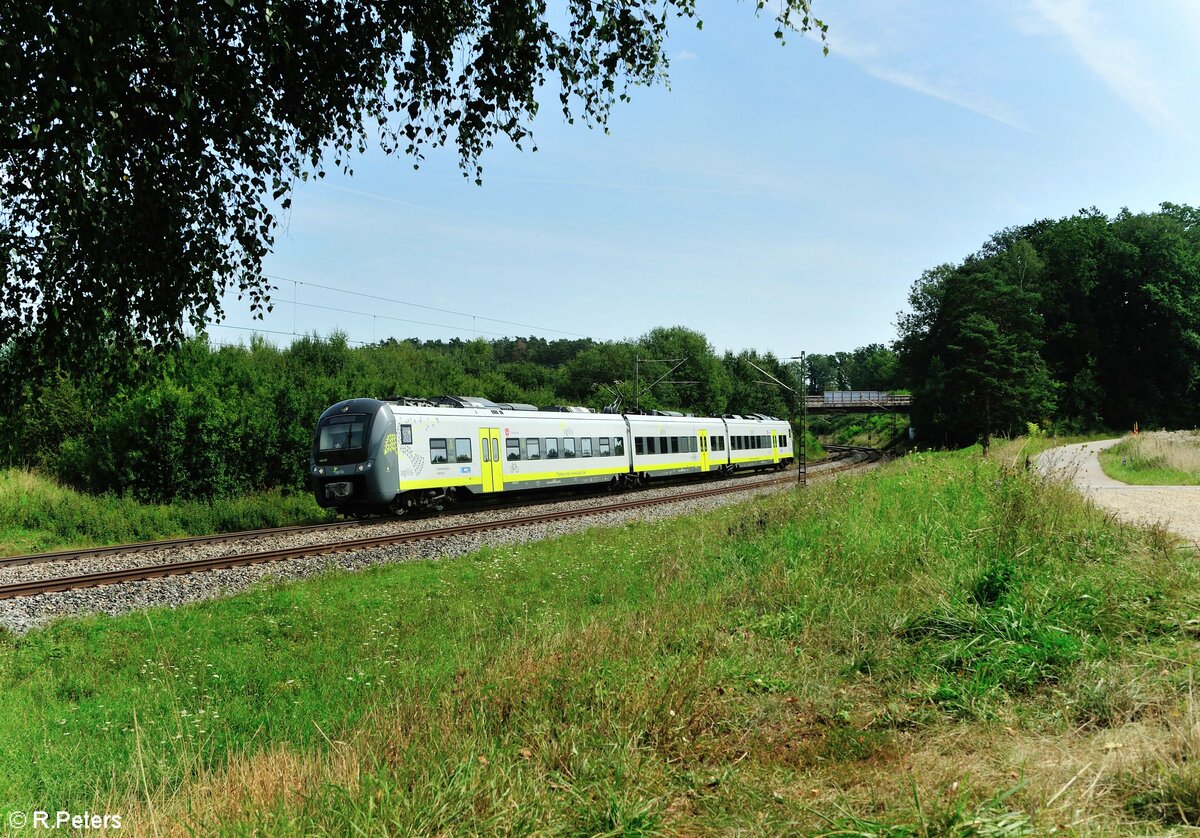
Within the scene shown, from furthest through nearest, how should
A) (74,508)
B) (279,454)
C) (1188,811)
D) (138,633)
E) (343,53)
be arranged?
(279,454) < (74,508) < (138,633) < (343,53) < (1188,811)

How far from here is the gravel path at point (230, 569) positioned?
10023mm

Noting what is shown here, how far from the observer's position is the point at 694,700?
4.56m

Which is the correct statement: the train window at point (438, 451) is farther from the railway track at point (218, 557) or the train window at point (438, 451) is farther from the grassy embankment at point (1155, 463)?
the grassy embankment at point (1155, 463)

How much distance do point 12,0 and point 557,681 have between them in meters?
5.04

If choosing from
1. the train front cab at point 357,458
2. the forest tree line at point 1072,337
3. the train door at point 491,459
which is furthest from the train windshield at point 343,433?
the forest tree line at point 1072,337

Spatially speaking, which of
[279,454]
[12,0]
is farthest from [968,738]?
[279,454]

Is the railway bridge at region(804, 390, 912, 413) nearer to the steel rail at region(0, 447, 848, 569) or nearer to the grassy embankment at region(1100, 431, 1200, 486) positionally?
the grassy embankment at region(1100, 431, 1200, 486)

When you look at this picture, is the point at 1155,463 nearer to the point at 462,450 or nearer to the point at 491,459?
the point at 491,459

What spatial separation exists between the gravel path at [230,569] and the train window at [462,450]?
1.67 meters

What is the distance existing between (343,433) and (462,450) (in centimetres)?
319

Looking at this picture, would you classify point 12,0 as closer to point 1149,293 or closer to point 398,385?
point 398,385

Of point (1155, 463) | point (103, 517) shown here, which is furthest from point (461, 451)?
point (1155, 463)

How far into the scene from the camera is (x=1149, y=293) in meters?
56.3

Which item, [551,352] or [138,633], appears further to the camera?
[551,352]
